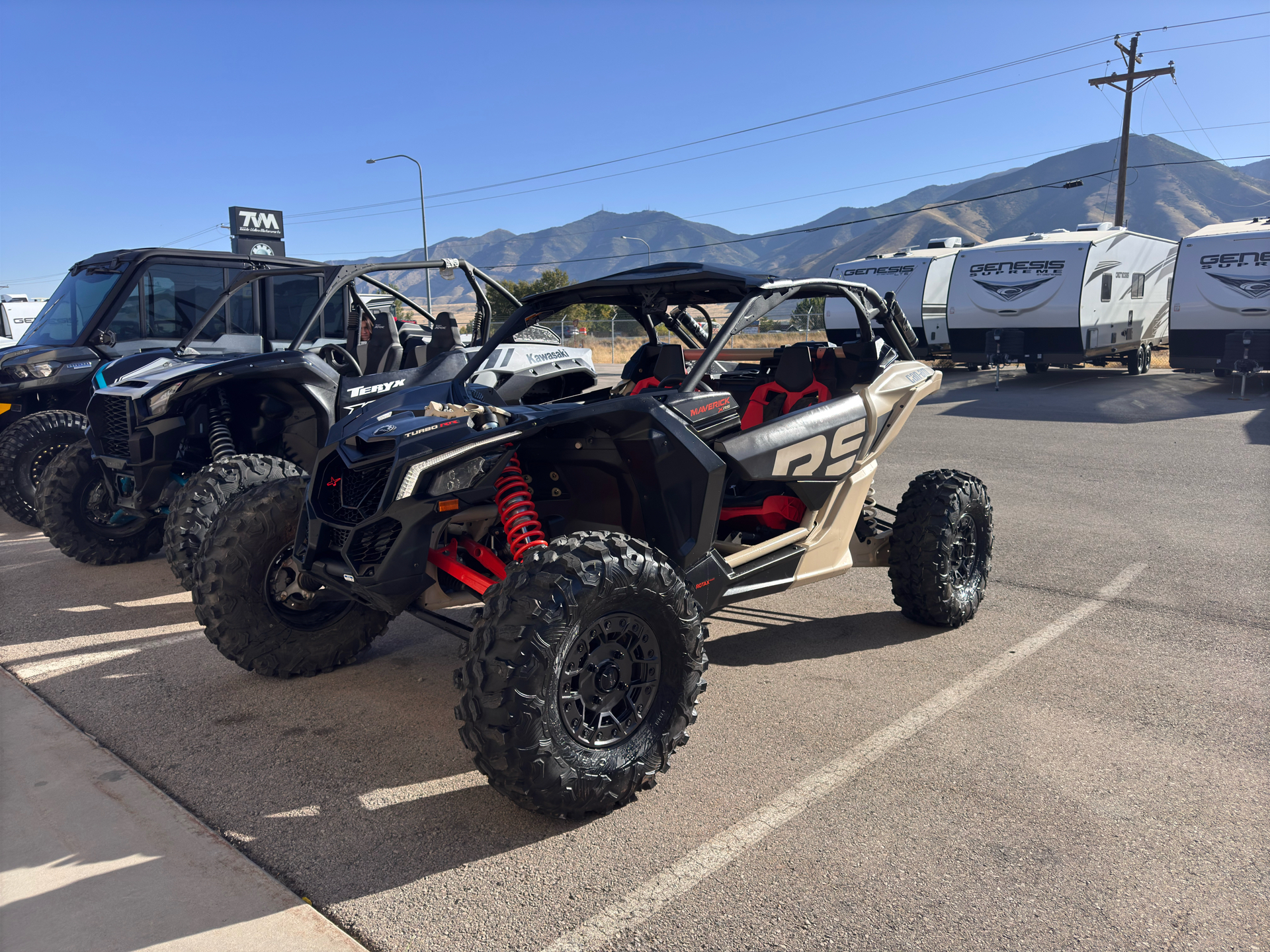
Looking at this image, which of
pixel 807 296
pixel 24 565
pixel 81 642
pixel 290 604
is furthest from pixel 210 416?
pixel 807 296

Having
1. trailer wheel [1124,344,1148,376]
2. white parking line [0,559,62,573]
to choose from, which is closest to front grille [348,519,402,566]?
white parking line [0,559,62,573]

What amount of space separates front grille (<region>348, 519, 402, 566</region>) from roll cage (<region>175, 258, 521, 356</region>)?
2.94 meters

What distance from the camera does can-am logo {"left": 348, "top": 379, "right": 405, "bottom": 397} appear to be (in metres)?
6.19

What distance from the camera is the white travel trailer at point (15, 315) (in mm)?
20250

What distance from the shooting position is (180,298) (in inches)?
342

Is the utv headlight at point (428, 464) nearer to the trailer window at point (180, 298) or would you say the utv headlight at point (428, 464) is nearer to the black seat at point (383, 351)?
the black seat at point (383, 351)

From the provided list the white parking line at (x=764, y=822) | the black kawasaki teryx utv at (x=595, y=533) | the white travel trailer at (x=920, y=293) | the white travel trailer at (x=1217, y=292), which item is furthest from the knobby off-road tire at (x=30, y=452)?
the white travel trailer at (x=1217, y=292)

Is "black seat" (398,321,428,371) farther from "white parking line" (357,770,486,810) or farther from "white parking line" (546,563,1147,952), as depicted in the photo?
"white parking line" (546,563,1147,952)

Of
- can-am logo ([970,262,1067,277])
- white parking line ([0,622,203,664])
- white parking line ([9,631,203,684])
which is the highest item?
can-am logo ([970,262,1067,277])

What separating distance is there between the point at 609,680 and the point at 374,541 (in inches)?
44.1

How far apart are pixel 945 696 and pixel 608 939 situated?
2303 millimetres

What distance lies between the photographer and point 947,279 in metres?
22.8

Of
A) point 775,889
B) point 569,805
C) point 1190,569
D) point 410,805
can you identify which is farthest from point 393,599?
point 1190,569

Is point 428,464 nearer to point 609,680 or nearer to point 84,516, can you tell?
point 609,680
